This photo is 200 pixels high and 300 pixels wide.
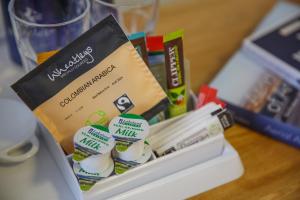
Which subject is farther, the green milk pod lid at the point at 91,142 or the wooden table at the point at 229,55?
the wooden table at the point at 229,55

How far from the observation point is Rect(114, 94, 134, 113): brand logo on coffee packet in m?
0.61

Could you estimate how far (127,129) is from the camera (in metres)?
0.56

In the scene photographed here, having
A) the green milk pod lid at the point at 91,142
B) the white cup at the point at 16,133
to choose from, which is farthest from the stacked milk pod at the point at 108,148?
the white cup at the point at 16,133

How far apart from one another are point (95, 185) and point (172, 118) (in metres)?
0.15

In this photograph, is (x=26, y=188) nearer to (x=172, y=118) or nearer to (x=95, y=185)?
Result: (x=95, y=185)

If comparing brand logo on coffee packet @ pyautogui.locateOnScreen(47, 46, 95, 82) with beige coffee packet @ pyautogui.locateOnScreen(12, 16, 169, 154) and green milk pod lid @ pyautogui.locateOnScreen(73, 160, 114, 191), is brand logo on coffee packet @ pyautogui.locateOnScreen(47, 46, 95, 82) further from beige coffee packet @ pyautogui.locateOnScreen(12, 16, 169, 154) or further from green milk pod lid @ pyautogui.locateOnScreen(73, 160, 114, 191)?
green milk pod lid @ pyautogui.locateOnScreen(73, 160, 114, 191)

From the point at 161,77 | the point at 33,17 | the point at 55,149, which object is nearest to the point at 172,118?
the point at 161,77

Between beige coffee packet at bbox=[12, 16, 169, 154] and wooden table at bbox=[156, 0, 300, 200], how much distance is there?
165 mm

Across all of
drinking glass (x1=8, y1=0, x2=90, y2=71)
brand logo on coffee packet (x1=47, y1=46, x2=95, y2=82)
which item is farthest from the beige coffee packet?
drinking glass (x1=8, y1=0, x2=90, y2=71)

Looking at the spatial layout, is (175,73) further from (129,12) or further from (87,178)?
(129,12)

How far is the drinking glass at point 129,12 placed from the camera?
72 cm

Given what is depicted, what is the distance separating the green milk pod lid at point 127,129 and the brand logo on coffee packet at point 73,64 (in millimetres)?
80

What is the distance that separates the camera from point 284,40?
86 centimetres

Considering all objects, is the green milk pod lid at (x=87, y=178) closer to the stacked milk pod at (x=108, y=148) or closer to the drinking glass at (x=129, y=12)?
the stacked milk pod at (x=108, y=148)
